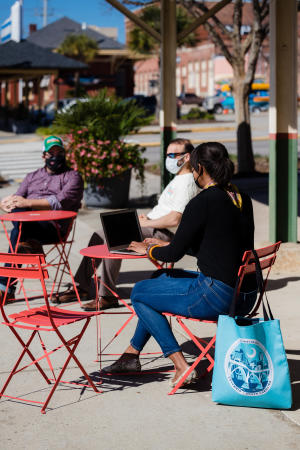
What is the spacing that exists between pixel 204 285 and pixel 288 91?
4.31 meters

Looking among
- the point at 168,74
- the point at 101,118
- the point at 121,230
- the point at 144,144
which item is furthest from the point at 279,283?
the point at 144,144

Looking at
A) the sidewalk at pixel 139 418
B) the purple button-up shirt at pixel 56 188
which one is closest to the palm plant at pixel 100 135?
the purple button-up shirt at pixel 56 188

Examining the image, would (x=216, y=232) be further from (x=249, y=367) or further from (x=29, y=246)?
(x=29, y=246)

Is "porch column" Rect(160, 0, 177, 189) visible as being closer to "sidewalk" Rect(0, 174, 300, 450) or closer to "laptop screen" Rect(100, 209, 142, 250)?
"laptop screen" Rect(100, 209, 142, 250)

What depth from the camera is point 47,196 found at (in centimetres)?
795

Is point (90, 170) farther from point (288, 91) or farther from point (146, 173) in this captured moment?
point (146, 173)

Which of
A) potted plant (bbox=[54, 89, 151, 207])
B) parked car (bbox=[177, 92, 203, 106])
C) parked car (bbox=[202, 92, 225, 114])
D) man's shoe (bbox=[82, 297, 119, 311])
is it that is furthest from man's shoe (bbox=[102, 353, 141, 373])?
parked car (bbox=[177, 92, 203, 106])

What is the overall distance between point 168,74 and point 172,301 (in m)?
7.42

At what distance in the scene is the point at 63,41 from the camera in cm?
7319

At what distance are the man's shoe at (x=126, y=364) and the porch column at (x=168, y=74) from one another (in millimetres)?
6844

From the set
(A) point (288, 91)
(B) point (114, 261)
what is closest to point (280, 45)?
(A) point (288, 91)

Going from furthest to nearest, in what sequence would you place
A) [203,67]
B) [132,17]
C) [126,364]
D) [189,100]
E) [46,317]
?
[203,67]
[189,100]
[132,17]
[126,364]
[46,317]

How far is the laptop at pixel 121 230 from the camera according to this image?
5828 millimetres

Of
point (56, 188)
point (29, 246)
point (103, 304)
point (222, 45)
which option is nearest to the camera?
point (103, 304)
